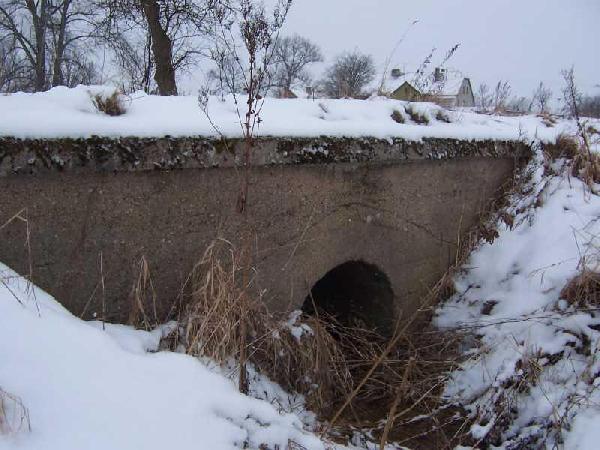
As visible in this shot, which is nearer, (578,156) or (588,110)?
(578,156)

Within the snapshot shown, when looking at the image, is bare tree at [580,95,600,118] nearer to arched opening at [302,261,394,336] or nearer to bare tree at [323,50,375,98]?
bare tree at [323,50,375,98]

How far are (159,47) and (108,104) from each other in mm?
8732

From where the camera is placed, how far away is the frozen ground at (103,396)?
1257 mm

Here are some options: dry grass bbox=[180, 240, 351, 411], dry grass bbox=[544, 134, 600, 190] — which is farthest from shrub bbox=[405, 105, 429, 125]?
dry grass bbox=[180, 240, 351, 411]

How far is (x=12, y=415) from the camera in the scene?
123 centimetres

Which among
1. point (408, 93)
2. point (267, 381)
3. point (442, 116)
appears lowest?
point (267, 381)

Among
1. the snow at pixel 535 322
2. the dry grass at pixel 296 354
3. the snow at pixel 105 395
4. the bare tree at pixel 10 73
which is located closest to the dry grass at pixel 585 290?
the snow at pixel 535 322

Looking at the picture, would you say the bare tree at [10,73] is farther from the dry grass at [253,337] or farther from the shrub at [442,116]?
the shrub at [442,116]

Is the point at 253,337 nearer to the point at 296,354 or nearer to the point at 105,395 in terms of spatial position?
the point at 296,354

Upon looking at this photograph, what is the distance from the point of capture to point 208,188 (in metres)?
2.43

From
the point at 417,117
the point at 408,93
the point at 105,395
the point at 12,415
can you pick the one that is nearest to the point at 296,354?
the point at 105,395

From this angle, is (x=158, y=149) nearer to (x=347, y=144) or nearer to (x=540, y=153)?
(x=347, y=144)

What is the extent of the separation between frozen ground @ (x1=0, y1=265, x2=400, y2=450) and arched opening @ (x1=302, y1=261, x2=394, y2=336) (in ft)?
6.22

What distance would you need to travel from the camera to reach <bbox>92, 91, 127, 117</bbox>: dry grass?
2.25 m
